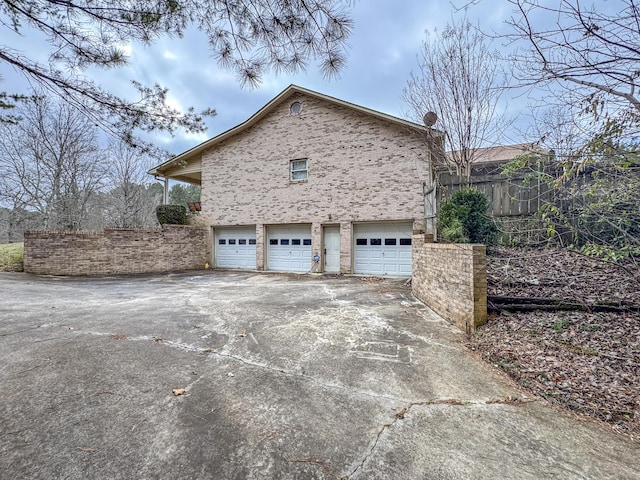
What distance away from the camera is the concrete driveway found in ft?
5.72

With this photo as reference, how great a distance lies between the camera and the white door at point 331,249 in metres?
11.4

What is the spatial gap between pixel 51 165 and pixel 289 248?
14.5 m

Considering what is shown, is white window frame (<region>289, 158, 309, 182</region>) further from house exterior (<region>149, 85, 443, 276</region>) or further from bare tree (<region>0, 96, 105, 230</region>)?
bare tree (<region>0, 96, 105, 230</region>)

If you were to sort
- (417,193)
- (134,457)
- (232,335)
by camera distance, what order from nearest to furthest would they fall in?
(134,457), (232,335), (417,193)

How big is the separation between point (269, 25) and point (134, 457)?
13.4 ft

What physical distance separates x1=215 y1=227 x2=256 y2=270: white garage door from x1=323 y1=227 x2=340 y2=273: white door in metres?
3.45

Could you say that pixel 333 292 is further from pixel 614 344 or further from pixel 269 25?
pixel 269 25

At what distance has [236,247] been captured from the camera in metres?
13.2

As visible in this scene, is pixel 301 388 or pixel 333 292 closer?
pixel 301 388


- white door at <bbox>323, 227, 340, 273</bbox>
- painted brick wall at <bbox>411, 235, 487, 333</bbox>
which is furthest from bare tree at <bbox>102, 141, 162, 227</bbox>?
painted brick wall at <bbox>411, 235, 487, 333</bbox>

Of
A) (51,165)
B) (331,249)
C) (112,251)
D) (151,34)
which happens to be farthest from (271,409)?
(51,165)

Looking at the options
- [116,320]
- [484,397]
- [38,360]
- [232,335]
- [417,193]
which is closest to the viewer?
[484,397]

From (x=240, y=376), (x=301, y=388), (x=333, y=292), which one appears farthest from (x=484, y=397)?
(x=333, y=292)

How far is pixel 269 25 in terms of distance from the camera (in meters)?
3.20
